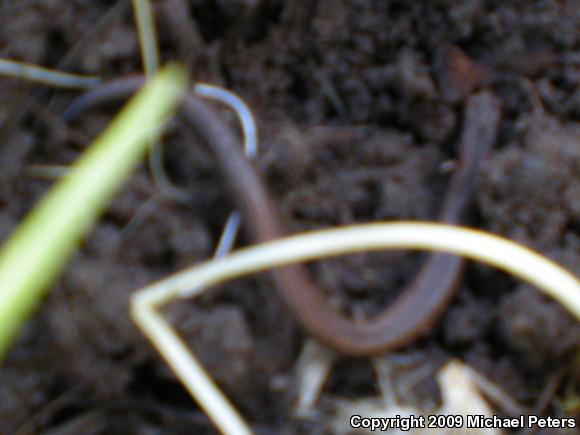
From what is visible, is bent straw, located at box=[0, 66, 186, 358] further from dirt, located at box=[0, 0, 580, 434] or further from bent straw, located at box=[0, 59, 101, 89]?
bent straw, located at box=[0, 59, 101, 89]

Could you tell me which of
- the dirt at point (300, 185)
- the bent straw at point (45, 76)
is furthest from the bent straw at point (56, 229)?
the bent straw at point (45, 76)

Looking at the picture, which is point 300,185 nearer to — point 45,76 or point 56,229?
point 45,76

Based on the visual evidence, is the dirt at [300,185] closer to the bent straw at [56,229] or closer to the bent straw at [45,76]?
the bent straw at [45,76]

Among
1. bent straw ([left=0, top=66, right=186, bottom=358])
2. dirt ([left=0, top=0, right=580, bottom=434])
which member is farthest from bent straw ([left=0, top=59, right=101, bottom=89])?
bent straw ([left=0, top=66, right=186, bottom=358])

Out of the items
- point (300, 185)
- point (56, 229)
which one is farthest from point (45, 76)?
point (56, 229)

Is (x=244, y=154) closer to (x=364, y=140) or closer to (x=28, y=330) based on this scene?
(x=364, y=140)
